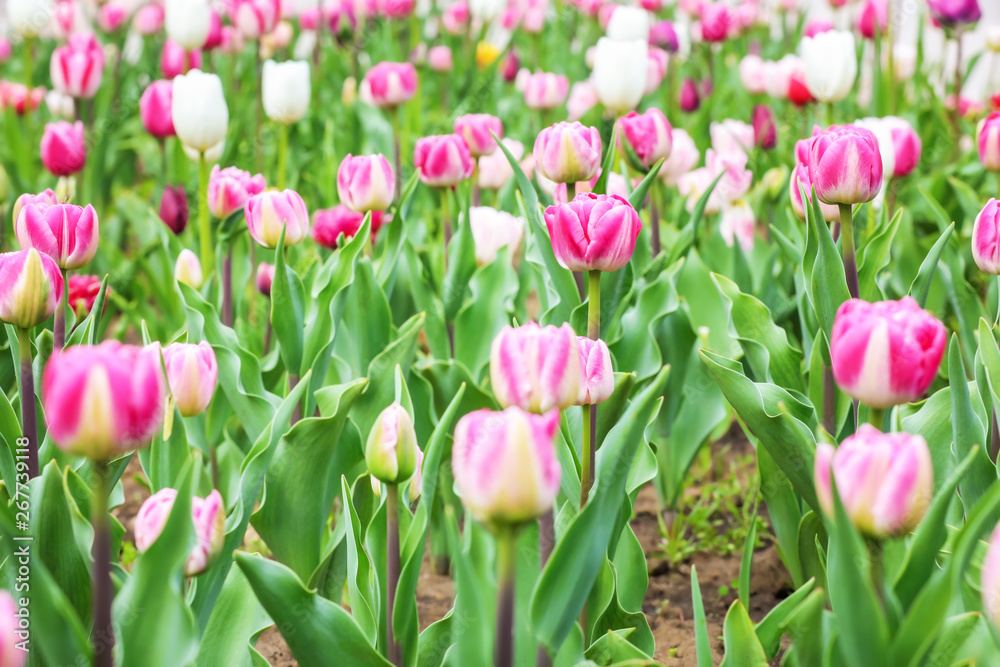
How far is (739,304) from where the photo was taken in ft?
5.15

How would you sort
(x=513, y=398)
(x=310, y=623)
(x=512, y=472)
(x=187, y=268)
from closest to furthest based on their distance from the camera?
(x=512, y=472)
(x=513, y=398)
(x=310, y=623)
(x=187, y=268)

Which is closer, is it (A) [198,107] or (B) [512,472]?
(B) [512,472]

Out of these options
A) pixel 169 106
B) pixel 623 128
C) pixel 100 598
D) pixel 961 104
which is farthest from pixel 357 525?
pixel 961 104

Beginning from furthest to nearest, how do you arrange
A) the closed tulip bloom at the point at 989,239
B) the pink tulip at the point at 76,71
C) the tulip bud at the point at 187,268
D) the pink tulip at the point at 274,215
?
the pink tulip at the point at 76,71, the tulip bud at the point at 187,268, the pink tulip at the point at 274,215, the closed tulip bloom at the point at 989,239

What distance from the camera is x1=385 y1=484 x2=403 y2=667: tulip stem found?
3.31ft

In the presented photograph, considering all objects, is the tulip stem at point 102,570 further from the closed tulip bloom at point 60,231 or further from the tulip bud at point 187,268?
the tulip bud at point 187,268

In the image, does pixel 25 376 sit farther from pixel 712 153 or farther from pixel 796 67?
pixel 796 67

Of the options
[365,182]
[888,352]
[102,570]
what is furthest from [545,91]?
[102,570]

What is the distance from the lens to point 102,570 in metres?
0.79

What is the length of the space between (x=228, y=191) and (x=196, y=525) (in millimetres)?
992

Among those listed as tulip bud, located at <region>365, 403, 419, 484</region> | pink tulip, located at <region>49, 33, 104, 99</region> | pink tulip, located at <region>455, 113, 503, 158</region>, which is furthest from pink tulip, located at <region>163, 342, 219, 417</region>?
pink tulip, located at <region>49, 33, 104, 99</region>

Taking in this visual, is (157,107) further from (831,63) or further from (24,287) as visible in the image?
(831,63)

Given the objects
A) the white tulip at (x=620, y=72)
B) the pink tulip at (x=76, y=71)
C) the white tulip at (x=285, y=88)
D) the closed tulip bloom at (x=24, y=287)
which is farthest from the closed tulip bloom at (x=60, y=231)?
→ the pink tulip at (x=76, y=71)

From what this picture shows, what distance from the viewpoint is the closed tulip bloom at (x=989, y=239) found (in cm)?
121
